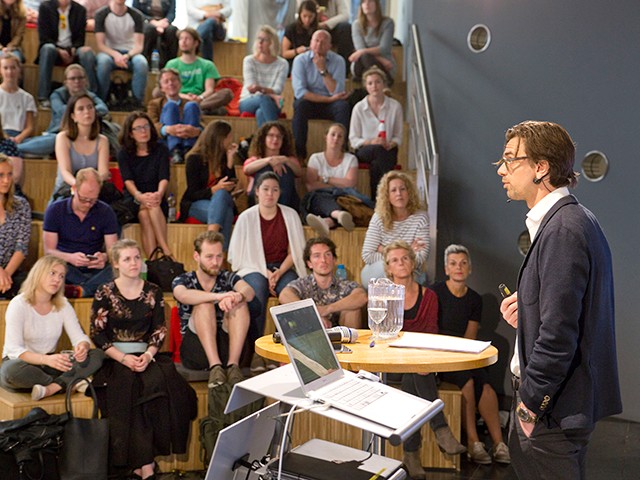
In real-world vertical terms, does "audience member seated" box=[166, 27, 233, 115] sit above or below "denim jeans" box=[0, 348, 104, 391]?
above

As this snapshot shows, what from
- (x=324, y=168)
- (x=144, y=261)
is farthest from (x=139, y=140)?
(x=324, y=168)

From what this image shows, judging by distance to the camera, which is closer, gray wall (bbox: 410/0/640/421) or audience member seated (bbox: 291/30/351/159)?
gray wall (bbox: 410/0/640/421)

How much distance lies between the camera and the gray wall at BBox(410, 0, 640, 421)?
5.39 meters

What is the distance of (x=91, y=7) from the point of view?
781cm

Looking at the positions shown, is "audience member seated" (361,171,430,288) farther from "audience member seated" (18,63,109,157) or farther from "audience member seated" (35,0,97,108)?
"audience member seated" (35,0,97,108)

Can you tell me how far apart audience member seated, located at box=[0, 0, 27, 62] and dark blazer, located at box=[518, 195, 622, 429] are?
567 cm

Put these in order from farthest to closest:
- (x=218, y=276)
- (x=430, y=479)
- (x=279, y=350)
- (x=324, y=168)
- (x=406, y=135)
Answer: (x=406, y=135), (x=324, y=168), (x=218, y=276), (x=430, y=479), (x=279, y=350)

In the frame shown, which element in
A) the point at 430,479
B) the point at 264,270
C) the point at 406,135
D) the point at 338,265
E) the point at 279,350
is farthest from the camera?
the point at 406,135

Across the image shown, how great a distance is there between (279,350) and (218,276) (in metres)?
2.25

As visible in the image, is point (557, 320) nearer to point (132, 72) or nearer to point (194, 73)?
point (194, 73)

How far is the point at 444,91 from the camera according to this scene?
248 inches

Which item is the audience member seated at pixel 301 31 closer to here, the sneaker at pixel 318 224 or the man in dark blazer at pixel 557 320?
the sneaker at pixel 318 224

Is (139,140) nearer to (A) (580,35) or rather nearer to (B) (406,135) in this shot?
(B) (406,135)

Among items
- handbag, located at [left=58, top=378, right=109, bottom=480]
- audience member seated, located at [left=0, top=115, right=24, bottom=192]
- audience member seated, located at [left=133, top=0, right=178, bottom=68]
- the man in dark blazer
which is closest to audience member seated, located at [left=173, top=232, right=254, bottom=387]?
handbag, located at [left=58, top=378, right=109, bottom=480]
